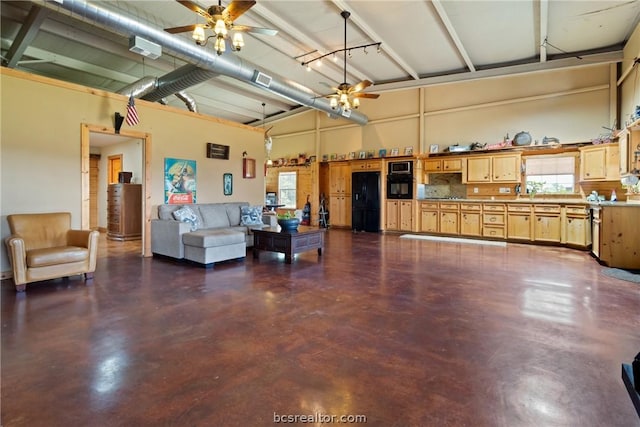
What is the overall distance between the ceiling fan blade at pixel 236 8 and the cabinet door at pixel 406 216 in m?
6.66

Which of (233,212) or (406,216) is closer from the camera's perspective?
(233,212)

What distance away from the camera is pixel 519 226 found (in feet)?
24.0

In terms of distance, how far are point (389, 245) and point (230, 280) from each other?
3978 mm

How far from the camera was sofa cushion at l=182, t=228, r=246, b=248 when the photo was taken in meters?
4.81

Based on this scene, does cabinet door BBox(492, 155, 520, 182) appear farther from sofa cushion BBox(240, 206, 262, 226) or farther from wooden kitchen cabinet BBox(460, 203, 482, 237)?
sofa cushion BBox(240, 206, 262, 226)

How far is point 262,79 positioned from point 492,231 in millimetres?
6205

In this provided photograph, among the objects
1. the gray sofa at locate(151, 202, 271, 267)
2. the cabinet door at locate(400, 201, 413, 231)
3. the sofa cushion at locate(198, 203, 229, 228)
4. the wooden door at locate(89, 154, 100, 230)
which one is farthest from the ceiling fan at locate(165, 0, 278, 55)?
the wooden door at locate(89, 154, 100, 230)

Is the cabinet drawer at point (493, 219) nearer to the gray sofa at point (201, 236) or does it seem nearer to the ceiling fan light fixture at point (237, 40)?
the gray sofa at point (201, 236)

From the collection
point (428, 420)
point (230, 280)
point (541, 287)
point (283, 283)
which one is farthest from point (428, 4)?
point (428, 420)

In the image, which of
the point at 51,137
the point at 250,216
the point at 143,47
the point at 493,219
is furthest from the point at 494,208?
the point at 51,137

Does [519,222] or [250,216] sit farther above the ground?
[250,216]

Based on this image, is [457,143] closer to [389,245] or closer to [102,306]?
[389,245]

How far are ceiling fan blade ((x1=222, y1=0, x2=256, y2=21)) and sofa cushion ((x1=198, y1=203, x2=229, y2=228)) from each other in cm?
360

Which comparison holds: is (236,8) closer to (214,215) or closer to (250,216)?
(214,215)
